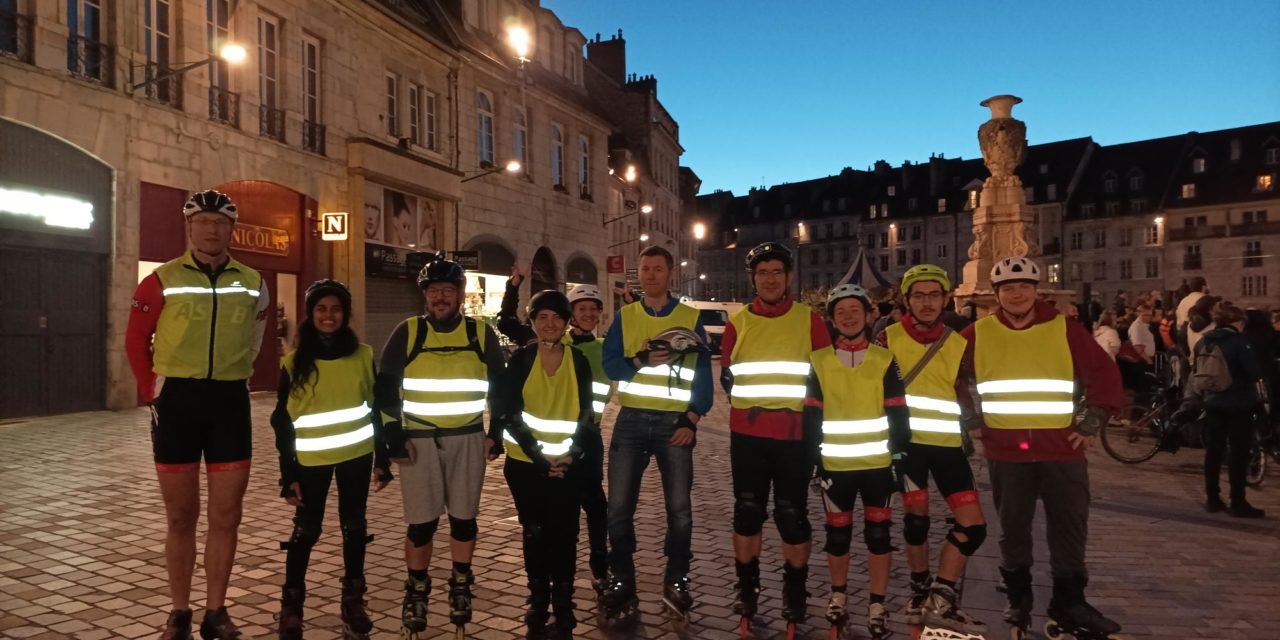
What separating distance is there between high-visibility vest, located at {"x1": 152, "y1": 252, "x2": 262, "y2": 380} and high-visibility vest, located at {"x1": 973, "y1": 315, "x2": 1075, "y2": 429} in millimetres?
3927

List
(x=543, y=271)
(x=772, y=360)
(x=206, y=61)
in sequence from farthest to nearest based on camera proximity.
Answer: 1. (x=543, y=271)
2. (x=206, y=61)
3. (x=772, y=360)

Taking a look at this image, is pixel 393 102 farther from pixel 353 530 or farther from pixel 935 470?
pixel 935 470

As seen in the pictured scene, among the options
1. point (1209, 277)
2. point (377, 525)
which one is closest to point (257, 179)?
point (377, 525)

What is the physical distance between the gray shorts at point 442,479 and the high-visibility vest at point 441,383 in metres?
0.10

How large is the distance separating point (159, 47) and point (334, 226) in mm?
4878

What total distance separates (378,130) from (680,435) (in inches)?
729

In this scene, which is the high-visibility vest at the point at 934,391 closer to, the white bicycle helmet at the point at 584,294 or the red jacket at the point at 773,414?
the red jacket at the point at 773,414

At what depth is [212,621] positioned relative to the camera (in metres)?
4.25

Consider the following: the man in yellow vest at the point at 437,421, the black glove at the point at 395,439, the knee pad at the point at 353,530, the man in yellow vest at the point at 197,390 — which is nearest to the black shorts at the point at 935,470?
the man in yellow vest at the point at 437,421

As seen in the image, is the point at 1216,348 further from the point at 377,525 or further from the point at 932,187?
the point at 932,187

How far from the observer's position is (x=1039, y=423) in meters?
4.52

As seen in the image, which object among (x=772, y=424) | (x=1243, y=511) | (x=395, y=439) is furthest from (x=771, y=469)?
(x=1243, y=511)

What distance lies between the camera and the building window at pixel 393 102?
21.9 metres

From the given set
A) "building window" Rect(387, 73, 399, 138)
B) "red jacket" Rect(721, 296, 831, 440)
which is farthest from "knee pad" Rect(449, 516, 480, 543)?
"building window" Rect(387, 73, 399, 138)
